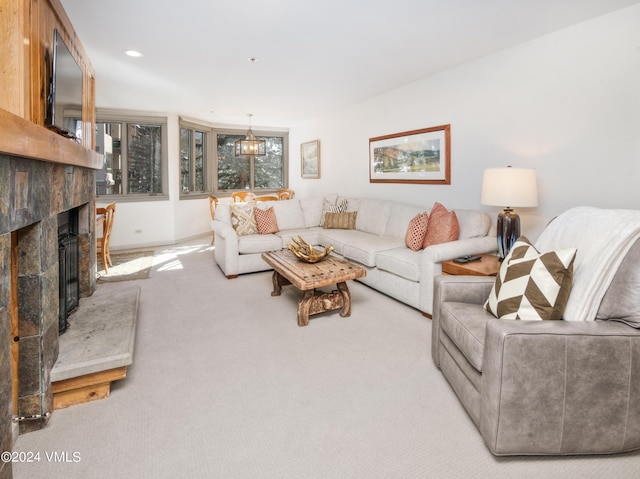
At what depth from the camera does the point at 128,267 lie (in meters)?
4.99

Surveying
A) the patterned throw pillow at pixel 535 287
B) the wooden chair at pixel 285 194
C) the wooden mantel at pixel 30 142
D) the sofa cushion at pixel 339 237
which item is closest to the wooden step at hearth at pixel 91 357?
the wooden mantel at pixel 30 142

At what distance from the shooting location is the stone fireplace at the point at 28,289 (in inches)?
52.6

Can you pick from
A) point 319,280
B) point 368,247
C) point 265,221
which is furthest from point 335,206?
point 319,280

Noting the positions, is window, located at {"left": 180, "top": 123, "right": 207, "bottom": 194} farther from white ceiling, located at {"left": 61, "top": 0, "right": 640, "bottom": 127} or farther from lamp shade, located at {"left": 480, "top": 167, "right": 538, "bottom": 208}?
lamp shade, located at {"left": 480, "top": 167, "right": 538, "bottom": 208}

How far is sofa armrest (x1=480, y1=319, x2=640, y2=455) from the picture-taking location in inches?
57.3

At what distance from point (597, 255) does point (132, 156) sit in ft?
22.5

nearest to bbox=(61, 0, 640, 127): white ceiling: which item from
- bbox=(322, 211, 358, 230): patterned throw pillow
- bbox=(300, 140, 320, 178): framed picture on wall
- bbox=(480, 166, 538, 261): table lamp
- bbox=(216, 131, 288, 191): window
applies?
bbox=(480, 166, 538, 261): table lamp

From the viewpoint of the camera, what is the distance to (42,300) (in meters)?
1.78

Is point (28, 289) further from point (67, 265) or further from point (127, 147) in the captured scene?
point (127, 147)

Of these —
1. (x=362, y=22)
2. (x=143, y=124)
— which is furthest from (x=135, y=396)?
(x=143, y=124)

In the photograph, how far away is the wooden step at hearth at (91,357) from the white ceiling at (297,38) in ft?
7.25

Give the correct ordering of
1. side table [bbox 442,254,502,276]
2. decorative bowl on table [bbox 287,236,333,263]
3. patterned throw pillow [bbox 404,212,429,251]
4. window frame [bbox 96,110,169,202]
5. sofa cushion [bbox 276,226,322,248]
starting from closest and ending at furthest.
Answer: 1. side table [bbox 442,254,502,276]
2. decorative bowl on table [bbox 287,236,333,263]
3. patterned throw pillow [bbox 404,212,429,251]
4. sofa cushion [bbox 276,226,322,248]
5. window frame [bbox 96,110,169,202]

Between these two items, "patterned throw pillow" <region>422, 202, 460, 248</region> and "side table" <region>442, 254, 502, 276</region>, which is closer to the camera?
"side table" <region>442, 254, 502, 276</region>

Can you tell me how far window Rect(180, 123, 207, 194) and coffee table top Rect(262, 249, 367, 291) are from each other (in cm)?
442
